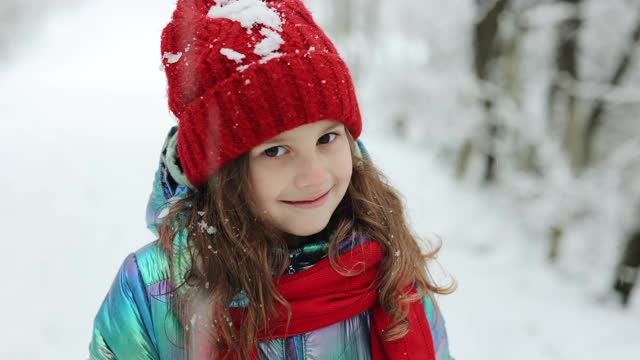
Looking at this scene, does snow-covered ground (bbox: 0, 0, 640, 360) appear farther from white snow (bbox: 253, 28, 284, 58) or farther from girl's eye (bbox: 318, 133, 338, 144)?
girl's eye (bbox: 318, 133, 338, 144)

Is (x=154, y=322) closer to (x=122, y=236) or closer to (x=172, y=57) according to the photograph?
(x=172, y=57)

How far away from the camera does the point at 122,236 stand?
505 cm

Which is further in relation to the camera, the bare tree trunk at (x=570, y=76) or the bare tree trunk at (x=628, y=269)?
the bare tree trunk at (x=570, y=76)

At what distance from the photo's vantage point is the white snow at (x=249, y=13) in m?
1.29

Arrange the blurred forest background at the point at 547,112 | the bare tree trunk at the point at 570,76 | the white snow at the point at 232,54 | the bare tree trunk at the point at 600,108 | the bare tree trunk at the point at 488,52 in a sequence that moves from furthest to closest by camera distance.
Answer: the bare tree trunk at the point at 488,52 → the bare tree trunk at the point at 570,76 → the blurred forest background at the point at 547,112 → the bare tree trunk at the point at 600,108 → the white snow at the point at 232,54

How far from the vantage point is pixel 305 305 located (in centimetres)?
139

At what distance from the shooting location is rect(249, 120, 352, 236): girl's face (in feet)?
4.19

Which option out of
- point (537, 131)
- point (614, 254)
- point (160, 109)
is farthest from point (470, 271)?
point (160, 109)

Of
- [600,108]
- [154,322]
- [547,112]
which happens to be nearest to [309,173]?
[154,322]

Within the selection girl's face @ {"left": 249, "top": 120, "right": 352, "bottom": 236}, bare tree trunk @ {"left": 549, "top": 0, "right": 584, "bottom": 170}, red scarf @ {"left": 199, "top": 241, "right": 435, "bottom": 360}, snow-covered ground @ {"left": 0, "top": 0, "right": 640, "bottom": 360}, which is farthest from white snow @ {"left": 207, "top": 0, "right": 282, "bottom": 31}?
bare tree trunk @ {"left": 549, "top": 0, "right": 584, "bottom": 170}

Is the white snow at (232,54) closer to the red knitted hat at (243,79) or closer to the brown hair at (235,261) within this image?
the red knitted hat at (243,79)

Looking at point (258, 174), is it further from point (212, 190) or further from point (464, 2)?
point (464, 2)

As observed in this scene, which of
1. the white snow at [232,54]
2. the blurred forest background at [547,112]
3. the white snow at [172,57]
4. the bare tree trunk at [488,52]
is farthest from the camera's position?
the bare tree trunk at [488,52]

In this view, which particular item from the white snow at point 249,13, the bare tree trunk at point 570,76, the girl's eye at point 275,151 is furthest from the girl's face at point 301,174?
the bare tree trunk at point 570,76
